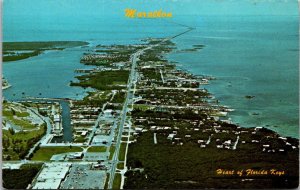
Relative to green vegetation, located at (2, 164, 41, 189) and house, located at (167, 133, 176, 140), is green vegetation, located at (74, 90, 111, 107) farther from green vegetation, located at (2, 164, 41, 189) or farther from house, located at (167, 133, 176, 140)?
green vegetation, located at (2, 164, 41, 189)

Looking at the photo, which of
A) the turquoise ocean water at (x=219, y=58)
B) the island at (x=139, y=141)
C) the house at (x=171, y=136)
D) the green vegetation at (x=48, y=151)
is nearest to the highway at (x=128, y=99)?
the island at (x=139, y=141)

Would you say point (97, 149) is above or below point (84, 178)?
above

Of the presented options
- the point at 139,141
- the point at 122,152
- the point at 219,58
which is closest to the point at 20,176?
the point at 122,152

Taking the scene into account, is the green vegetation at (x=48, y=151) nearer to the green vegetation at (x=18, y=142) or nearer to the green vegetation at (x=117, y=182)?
the green vegetation at (x=18, y=142)

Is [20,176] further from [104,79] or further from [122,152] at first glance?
Answer: [104,79]

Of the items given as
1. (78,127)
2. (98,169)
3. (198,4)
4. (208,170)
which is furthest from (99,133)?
(198,4)

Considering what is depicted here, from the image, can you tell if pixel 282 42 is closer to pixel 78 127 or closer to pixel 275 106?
pixel 275 106

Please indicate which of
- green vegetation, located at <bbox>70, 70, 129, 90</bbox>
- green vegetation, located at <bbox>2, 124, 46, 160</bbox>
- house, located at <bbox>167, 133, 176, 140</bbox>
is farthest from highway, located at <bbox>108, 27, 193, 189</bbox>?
green vegetation, located at <bbox>2, 124, 46, 160</bbox>
